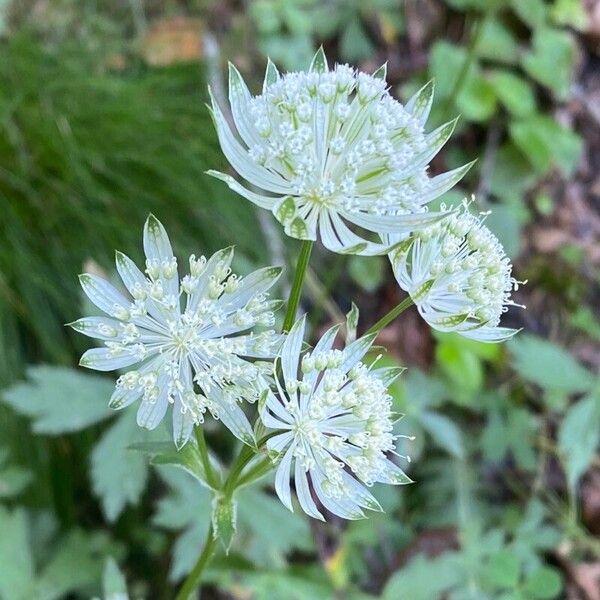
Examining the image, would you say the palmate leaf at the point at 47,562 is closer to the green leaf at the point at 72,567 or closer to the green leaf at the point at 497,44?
the green leaf at the point at 72,567

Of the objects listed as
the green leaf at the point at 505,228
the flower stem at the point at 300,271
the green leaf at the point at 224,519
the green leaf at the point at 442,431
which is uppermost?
the flower stem at the point at 300,271

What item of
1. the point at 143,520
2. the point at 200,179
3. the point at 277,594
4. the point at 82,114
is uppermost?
the point at 82,114

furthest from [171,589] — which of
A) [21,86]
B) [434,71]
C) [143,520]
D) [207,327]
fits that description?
[434,71]

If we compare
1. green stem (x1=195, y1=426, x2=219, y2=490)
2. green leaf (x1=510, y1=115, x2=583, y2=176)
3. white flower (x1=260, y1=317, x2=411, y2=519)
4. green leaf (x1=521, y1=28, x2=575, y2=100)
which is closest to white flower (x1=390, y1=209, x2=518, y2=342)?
white flower (x1=260, y1=317, x2=411, y2=519)

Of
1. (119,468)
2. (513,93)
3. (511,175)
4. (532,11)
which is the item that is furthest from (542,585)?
(532,11)

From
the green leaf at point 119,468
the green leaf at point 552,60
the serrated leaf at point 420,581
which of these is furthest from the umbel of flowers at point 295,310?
the green leaf at point 552,60

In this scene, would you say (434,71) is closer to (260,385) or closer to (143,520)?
(143,520)
